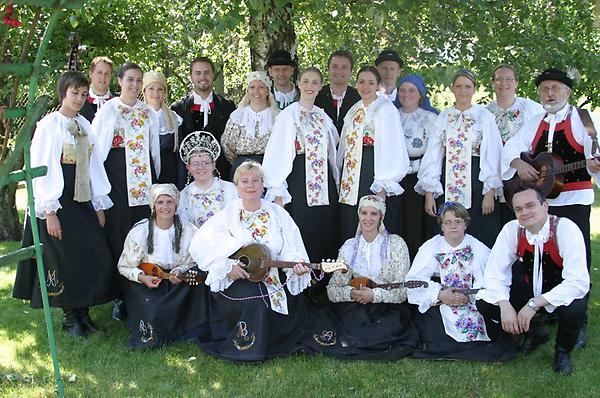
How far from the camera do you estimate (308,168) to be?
18.0 feet

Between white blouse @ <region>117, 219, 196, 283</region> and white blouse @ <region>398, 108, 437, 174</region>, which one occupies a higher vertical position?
white blouse @ <region>398, 108, 437, 174</region>

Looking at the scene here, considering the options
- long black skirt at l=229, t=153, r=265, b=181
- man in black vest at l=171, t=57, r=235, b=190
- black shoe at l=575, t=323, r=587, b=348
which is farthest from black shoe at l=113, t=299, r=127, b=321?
black shoe at l=575, t=323, r=587, b=348

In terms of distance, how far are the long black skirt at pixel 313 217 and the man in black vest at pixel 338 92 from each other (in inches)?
25.2

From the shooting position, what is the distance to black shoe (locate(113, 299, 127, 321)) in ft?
17.9

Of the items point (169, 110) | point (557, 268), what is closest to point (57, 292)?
point (169, 110)

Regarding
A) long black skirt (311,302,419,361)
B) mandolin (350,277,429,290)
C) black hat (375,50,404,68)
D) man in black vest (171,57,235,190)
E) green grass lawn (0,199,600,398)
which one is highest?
black hat (375,50,404,68)

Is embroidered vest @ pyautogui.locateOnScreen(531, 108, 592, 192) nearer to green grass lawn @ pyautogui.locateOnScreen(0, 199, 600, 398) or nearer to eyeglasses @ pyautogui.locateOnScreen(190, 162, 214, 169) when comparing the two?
green grass lawn @ pyautogui.locateOnScreen(0, 199, 600, 398)

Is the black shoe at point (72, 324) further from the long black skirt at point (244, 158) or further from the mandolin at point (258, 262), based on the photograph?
the long black skirt at point (244, 158)

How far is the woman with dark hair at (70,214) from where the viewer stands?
4844mm

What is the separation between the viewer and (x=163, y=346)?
4914 mm

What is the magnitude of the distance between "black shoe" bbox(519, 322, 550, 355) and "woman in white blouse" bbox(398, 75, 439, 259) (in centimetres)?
116

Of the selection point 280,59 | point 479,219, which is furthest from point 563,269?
point 280,59

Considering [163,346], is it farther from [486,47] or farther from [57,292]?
[486,47]

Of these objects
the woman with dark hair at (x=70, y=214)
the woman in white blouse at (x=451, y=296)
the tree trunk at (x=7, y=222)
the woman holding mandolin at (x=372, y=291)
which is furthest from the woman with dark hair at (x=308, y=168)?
the tree trunk at (x=7, y=222)
